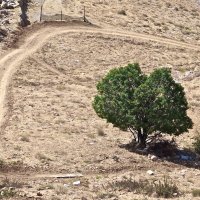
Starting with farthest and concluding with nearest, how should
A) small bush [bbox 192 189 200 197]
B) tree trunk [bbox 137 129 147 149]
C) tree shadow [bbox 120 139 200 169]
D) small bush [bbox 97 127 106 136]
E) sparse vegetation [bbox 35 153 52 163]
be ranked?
small bush [bbox 97 127 106 136], tree trunk [bbox 137 129 147 149], tree shadow [bbox 120 139 200 169], sparse vegetation [bbox 35 153 52 163], small bush [bbox 192 189 200 197]

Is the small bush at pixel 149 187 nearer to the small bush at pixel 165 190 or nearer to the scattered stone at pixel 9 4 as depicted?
the small bush at pixel 165 190

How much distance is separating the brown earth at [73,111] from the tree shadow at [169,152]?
537 millimetres

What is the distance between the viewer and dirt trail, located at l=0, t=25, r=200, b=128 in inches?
1791

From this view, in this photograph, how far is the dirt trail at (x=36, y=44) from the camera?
45.5 m

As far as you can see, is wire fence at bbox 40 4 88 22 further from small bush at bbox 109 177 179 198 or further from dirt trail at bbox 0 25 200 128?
small bush at bbox 109 177 179 198

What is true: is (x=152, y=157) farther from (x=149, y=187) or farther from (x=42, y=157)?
(x=149, y=187)

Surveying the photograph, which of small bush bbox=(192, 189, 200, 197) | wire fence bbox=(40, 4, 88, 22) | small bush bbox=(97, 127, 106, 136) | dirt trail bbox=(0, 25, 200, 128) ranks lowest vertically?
small bush bbox=(97, 127, 106, 136)

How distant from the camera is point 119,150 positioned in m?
31.7

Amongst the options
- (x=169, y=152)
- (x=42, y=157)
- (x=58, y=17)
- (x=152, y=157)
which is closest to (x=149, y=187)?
(x=152, y=157)

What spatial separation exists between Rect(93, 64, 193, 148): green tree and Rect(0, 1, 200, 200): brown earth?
5.98ft

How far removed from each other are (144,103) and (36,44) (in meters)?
27.0

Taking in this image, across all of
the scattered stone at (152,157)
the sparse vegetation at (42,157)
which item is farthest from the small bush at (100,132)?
the sparse vegetation at (42,157)

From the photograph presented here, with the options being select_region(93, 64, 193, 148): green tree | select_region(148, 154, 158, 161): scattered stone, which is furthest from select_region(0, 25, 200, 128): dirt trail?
select_region(148, 154, 158, 161): scattered stone

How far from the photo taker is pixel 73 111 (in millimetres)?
39344
